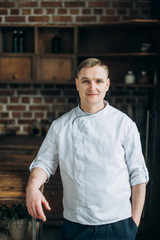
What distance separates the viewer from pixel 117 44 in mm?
2885

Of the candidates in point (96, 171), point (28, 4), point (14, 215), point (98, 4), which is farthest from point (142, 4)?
point (14, 215)

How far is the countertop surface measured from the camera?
7.93 ft

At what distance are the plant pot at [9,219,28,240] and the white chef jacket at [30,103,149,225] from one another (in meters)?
0.74

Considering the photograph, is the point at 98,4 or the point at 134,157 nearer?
the point at 134,157

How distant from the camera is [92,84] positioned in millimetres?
1246

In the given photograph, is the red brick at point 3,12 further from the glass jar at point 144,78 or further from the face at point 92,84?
the face at point 92,84

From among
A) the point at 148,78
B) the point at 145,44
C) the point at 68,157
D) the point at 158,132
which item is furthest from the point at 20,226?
the point at 145,44

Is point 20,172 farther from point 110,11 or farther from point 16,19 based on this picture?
point 110,11

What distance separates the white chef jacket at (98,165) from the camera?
123 centimetres

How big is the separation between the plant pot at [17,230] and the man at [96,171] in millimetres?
692

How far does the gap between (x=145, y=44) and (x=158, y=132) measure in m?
0.95

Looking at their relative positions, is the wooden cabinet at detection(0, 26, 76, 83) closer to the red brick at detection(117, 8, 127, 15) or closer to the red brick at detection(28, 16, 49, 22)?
the red brick at detection(28, 16, 49, 22)

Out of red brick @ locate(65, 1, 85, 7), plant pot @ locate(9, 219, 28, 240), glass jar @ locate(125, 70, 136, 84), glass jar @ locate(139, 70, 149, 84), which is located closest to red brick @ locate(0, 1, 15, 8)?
red brick @ locate(65, 1, 85, 7)

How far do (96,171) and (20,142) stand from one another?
152 centimetres
